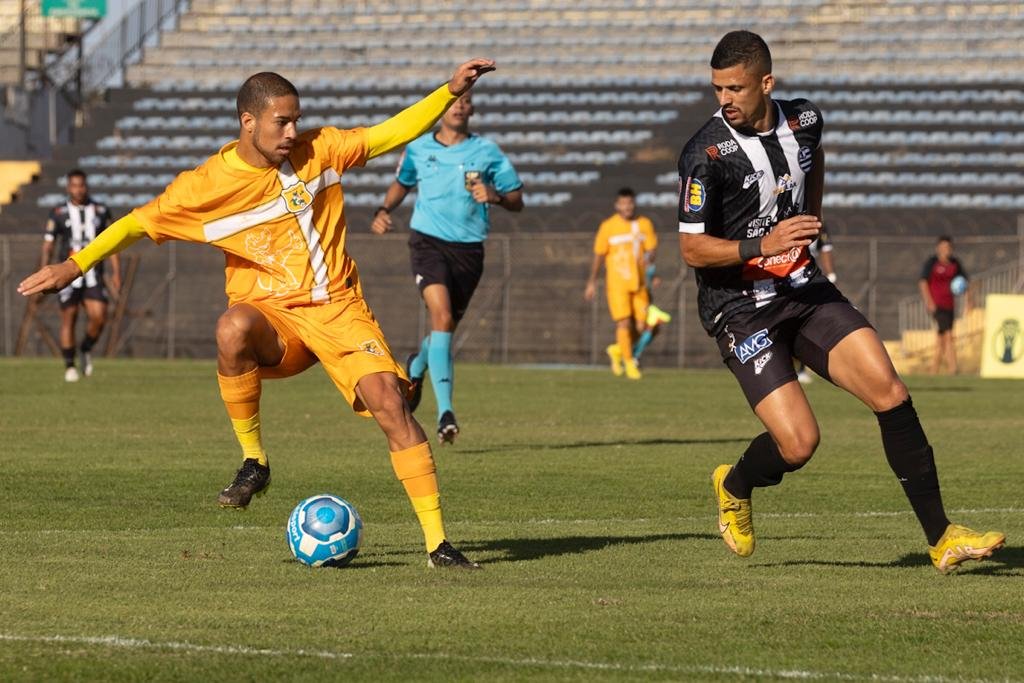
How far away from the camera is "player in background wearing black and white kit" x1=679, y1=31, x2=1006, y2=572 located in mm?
7168

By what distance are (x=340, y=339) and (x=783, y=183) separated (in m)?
1.84

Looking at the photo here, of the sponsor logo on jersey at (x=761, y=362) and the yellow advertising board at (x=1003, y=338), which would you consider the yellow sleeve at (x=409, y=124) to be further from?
the yellow advertising board at (x=1003, y=338)

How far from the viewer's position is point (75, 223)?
21.5 m

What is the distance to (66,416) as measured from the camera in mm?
16047

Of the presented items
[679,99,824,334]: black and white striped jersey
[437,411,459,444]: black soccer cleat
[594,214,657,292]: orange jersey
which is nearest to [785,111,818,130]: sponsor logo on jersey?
[679,99,824,334]: black and white striped jersey

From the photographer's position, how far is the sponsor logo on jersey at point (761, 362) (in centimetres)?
734

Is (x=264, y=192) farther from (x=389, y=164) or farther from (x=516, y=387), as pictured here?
(x=389, y=164)

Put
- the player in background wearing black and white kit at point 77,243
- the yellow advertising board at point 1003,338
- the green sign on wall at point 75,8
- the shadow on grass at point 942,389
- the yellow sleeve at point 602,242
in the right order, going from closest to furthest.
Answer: the player in background wearing black and white kit at point 77,243 < the shadow on grass at point 942,389 < the yellow sleeve at point 602,242 < the yellow advertising board at point 1003,338 < the green sign on wall at point 75,8

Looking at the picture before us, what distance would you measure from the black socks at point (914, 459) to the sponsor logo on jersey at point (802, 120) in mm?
1143

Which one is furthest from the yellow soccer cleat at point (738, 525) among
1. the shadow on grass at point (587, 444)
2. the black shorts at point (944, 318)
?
the black shorts at point (944, 318)

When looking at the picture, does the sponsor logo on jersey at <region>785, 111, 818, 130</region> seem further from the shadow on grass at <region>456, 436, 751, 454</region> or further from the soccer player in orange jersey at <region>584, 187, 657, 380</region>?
the soccer player in orange jersey at <region>584, 187, 657, 380</region>

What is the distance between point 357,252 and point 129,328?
4.11m

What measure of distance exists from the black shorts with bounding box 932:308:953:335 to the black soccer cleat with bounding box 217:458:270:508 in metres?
20.5

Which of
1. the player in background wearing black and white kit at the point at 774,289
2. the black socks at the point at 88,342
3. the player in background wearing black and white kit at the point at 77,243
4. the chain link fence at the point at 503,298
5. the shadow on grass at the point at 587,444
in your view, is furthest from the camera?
the chain link fence at the point at 503,298
